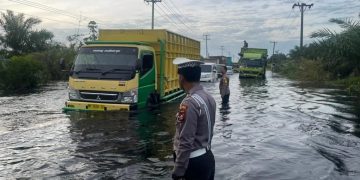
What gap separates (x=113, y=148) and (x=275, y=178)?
3693 millimetres

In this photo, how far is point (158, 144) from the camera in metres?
10.2

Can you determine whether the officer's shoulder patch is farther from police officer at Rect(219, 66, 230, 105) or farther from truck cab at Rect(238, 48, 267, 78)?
truck cab at Rect(238, 48, 267, 78)

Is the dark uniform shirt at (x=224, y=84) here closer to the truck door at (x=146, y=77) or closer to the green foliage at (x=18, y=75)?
the truck door at (x=146, y=77)

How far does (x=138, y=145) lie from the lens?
1003 centimetres

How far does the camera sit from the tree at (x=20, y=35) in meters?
51.2

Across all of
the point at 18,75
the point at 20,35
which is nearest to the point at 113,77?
the point at 18,75

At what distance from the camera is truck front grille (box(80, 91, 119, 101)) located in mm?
13812

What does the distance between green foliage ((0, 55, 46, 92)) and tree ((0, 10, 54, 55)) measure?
20777mm

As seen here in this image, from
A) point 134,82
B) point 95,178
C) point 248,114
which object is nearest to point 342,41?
point 248,114

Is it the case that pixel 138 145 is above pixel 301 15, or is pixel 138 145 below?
below

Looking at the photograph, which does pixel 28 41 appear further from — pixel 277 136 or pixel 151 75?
pixel 277 136

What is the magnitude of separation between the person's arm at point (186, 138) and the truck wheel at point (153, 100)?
11316mm

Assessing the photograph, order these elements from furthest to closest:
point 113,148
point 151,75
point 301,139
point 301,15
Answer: point 301,15 → point 151,75 → point 301,139 → point 113,148

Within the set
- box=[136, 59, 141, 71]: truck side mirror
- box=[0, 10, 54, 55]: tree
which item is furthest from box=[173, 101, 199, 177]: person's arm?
box=[0, 10, 54, 55]: tree
